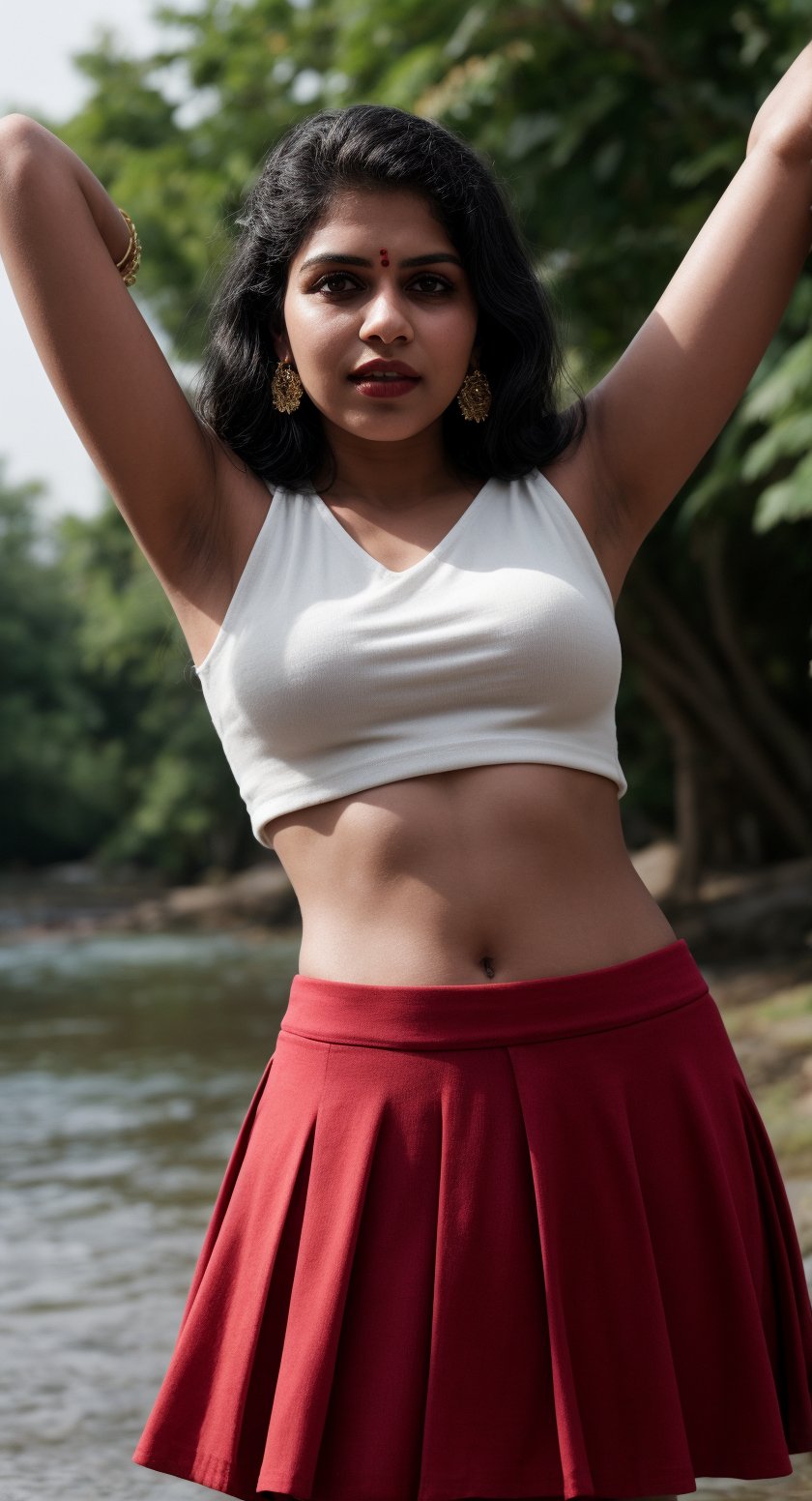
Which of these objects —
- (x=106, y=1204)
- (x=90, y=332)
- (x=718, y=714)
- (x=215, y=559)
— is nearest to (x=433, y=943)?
(x=215, y=559)

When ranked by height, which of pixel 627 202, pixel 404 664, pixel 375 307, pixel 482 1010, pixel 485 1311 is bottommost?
pixel 485 1311

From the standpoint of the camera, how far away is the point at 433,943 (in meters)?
2.04

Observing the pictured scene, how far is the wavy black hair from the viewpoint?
219cm

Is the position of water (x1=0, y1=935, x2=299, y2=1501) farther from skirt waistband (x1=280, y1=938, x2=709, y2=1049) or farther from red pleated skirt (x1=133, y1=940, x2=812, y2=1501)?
skirt waistband (x1=280, y1=938, x2=709, y2=1049)

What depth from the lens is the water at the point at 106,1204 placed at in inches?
165

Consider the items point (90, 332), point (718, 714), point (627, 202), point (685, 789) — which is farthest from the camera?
point (685, 789)

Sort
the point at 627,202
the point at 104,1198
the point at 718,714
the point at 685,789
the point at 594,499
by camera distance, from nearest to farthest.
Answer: the point at 594,499, the point at 104,1198, the point at 627,202, the point at 718,714, the point at 685,789

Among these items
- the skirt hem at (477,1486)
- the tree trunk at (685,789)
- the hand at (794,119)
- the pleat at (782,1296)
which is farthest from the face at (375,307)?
the tree trunk at (685,789)

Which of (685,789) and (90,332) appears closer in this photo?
(90,332)

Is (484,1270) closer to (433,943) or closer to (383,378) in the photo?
(433,943)

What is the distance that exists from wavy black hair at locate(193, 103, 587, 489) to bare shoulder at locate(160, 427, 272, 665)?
0.08m

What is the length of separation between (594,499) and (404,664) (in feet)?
1.31

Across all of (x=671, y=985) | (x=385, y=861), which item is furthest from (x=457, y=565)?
(x=671, y=985)

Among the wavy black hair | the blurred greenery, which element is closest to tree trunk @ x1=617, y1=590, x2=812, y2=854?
the blurred greenery
